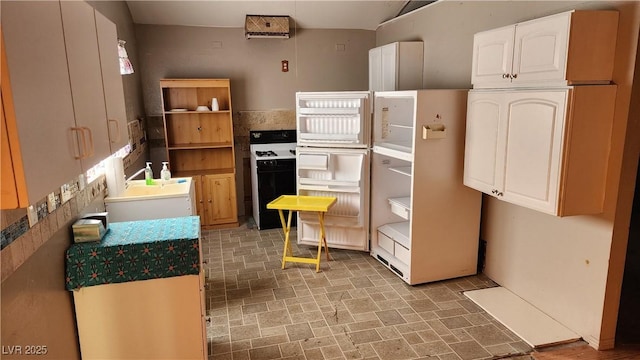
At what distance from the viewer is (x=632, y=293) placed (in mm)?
3514

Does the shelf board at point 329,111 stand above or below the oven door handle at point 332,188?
above

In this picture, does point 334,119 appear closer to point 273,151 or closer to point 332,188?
point 332,188

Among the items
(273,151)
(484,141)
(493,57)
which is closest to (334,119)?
(273,151)

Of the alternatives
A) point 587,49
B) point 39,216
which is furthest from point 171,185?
point 587,49

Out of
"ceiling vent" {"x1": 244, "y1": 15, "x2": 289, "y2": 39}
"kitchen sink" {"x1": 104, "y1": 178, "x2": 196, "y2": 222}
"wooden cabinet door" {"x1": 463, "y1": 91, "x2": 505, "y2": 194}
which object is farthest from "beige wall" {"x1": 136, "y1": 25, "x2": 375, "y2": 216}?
"wooden cabinet door" {"x1": 463, "y1": 91, "x2": 505, "y2": 194}

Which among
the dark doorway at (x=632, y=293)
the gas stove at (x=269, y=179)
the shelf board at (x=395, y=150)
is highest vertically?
the shelf board at (x=395, y=150)

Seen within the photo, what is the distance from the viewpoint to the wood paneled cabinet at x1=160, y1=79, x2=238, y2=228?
530 centimetres

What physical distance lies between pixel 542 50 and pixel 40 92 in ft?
8.80

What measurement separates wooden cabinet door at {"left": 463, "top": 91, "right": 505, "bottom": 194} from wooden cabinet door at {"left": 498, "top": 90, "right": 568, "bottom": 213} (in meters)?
0.10

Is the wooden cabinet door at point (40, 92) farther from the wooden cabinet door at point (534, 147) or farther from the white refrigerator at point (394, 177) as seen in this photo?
the white refrigerator at point (394, 177)

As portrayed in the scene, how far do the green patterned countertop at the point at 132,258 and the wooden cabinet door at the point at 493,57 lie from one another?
2347 millimetres

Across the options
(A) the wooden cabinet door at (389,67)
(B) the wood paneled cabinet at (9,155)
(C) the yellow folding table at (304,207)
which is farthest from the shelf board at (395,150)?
(B) the wood paneled cabinet at (9,155)

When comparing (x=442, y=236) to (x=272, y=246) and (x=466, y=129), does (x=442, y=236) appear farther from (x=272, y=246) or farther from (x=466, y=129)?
(x=272, y=246)

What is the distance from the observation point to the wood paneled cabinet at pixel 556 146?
2.50 metres
